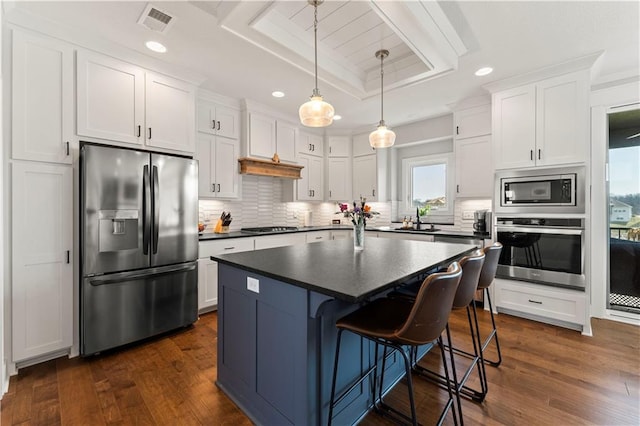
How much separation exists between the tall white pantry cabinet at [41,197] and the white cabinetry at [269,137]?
1.95 meters

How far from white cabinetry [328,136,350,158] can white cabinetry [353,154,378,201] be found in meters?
0.24

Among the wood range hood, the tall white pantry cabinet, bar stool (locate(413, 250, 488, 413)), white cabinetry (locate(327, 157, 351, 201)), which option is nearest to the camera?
bar stool (locate(413, 250, 488, 413))

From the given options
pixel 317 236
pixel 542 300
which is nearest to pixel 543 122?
pixel 542 300

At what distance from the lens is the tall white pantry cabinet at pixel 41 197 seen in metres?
2.13

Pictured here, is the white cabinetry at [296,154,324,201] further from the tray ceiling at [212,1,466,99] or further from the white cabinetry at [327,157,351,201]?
the tray ceiling at [212,1,466,99]

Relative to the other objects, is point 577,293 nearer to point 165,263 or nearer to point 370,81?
point 370,81

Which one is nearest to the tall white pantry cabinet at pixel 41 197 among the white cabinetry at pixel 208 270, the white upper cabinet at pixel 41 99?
the white upper cabinet at pixel 41 99

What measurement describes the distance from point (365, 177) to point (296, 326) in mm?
3922

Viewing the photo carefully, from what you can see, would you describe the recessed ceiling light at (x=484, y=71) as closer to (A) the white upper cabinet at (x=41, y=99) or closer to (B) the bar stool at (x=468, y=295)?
(B) the bar stool at (x=468, y=295)

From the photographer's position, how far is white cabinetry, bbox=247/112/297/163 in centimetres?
394

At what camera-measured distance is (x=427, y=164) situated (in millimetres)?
4906

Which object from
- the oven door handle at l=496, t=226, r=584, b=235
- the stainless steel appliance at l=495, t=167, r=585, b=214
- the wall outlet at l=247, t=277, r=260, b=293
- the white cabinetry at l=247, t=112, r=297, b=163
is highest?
the white cabinetry at l=247, t=112, r=297, b=163

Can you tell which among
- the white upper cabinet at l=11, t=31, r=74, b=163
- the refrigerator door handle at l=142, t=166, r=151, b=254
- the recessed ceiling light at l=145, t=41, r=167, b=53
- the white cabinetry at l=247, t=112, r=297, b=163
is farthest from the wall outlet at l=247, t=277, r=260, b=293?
the white cabinetry at l=247, t=112, r=297, b=163

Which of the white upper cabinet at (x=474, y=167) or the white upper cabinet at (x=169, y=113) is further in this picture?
the white upper cabinet at (x=474, y=167)
